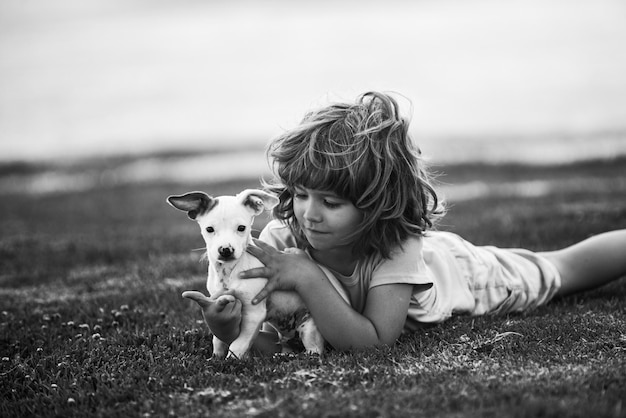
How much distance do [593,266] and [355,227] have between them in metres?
2.42

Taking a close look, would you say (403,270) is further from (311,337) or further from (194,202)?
(194,202)

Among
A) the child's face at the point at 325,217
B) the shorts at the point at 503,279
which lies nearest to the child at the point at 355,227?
the child's face at the point at 325,217

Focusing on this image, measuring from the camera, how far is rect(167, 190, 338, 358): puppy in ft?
15.0

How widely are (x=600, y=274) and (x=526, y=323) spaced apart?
50.4 inches

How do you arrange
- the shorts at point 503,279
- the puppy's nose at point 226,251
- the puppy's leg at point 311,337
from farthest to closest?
the shorts at point 503,279
the puppy's leg at point 311,337
the puppy's nose at point 226,251

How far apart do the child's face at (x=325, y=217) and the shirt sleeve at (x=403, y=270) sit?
339 mm

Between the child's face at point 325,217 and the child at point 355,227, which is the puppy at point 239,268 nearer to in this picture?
the child at point 355,227

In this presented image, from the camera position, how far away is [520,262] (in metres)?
6.34

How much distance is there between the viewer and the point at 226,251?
14.7 ft

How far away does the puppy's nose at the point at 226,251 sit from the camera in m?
4.46

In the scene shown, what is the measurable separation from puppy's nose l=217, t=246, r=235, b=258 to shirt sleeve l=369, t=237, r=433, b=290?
1106 millimetres

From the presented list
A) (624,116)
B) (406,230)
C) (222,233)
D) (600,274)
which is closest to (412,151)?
(406,230)

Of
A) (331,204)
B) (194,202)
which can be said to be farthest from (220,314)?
(331,204)

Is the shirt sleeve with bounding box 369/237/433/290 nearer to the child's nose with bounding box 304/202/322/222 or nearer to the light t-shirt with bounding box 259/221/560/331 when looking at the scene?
the light t-shirt with bounding box 259/221/560/331
